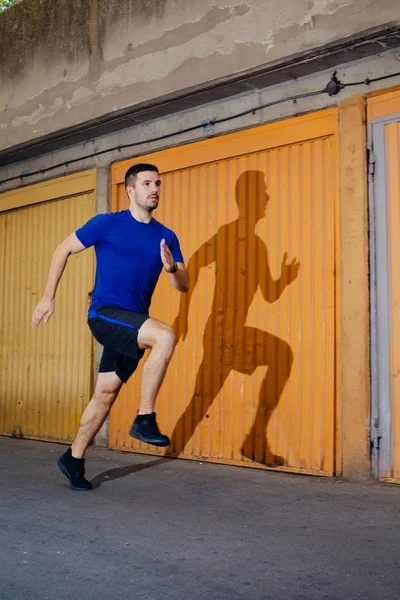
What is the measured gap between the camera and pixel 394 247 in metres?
6.33

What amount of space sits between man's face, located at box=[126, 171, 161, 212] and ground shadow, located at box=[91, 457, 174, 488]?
7.57ft

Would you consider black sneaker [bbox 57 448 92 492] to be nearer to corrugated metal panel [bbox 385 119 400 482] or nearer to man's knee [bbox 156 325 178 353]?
man's knee [bbox 156 325 178 353]

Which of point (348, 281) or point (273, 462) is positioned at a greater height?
point (348, 281)

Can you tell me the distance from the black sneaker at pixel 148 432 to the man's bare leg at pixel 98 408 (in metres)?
0.64

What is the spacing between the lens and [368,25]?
259 inches

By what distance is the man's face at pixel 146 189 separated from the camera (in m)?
5.64

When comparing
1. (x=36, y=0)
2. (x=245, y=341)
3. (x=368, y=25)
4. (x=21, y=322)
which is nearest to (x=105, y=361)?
(x=245, y=341)

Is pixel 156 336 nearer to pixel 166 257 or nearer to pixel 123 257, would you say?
pixel 166 257

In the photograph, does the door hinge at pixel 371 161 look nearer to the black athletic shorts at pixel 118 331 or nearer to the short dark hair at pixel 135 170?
the short dark hair at pixel 135 170

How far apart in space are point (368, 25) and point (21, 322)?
240 inches

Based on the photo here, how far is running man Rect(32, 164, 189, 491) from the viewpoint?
5.46m

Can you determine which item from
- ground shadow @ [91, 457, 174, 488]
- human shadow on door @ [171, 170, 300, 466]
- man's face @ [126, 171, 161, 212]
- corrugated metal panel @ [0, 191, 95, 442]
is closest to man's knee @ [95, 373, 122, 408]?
ground shadow @ [91, 457, 174, 488]

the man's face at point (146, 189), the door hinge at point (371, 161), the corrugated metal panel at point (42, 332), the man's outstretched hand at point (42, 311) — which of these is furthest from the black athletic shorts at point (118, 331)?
the corrugated metal panel at point (42, 332)

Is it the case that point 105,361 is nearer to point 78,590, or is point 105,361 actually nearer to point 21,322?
point 78,590
